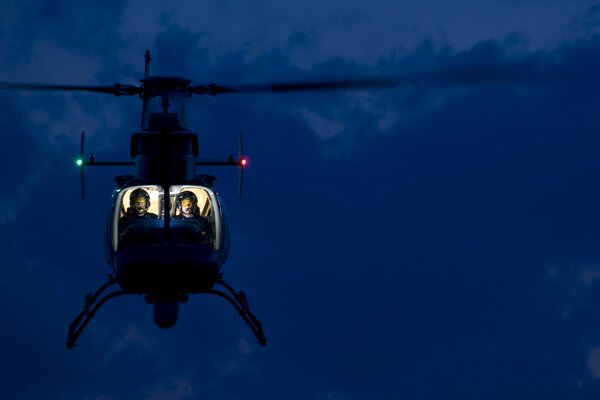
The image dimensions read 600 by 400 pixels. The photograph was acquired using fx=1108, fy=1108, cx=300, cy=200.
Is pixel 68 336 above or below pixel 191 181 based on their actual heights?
below

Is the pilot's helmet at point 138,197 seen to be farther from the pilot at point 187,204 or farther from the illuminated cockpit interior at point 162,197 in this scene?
the pilot at point 187,204

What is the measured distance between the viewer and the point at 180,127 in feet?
76.5

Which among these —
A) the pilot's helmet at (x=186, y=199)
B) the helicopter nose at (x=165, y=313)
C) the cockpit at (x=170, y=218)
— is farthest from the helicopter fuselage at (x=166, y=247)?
the helicopter nose at (x=165, y=313)

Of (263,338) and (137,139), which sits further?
(263,338)

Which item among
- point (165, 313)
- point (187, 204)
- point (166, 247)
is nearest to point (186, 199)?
point (187, 204)

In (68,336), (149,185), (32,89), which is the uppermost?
(32,89)

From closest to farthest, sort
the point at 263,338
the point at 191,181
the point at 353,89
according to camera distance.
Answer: the point at 353,89 < the point at 191,181 < the point at 263,338

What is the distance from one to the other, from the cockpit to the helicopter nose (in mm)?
1535

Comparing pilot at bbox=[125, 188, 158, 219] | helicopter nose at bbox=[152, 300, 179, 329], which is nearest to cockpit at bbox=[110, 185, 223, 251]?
pilot at bbox=[125, 188, 158, 219]

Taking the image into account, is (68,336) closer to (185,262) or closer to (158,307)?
(158,307)

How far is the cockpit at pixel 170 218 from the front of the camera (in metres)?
22.5

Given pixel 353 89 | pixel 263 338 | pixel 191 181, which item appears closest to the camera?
pixel 353 89

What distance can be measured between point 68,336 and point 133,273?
3.74 metres

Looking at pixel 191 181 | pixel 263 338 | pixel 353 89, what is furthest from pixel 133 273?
pixel 353 89
